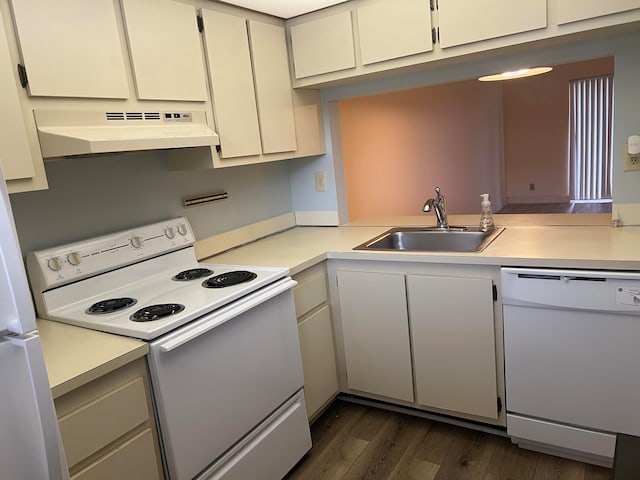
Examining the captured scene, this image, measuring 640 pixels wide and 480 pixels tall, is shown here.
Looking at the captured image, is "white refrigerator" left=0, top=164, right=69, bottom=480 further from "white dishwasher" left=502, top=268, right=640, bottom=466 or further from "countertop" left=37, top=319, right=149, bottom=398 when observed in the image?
"white dishwasher" left=502, top=268, right=640, bottom=466

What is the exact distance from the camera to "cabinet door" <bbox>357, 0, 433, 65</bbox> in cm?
214

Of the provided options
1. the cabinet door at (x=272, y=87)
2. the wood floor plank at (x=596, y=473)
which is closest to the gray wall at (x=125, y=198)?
the cabinet door at (x=272, y=87)

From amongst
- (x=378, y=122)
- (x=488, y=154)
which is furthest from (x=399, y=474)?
(x=488, y=154)

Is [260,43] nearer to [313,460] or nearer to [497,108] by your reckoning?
[313,460]

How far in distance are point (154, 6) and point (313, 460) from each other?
1.99 metres

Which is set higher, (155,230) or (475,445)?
(155,230)

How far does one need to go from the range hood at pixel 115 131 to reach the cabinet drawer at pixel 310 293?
2.45ft

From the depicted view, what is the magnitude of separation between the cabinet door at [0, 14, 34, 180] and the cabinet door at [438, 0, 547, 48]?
166 cm

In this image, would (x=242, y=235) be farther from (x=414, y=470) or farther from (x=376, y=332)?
(x=414, y=470)

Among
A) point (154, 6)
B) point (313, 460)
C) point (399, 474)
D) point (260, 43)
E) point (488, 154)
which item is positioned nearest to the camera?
point (154, 6)

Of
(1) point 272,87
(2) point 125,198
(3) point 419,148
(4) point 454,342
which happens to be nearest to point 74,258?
(2) point 125,198

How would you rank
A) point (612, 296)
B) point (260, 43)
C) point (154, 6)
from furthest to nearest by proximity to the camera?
1. point (260, 43)
2. point (154, 6)
3. point (612, 296)

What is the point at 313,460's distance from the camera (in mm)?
2105

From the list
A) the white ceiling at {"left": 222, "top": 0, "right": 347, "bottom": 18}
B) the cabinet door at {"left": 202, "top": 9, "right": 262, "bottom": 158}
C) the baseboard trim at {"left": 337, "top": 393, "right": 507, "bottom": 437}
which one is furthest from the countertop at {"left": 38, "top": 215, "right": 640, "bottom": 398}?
the white ceiling at {"left": 222, "top": 0, "right": 347, "bottom": 18}
